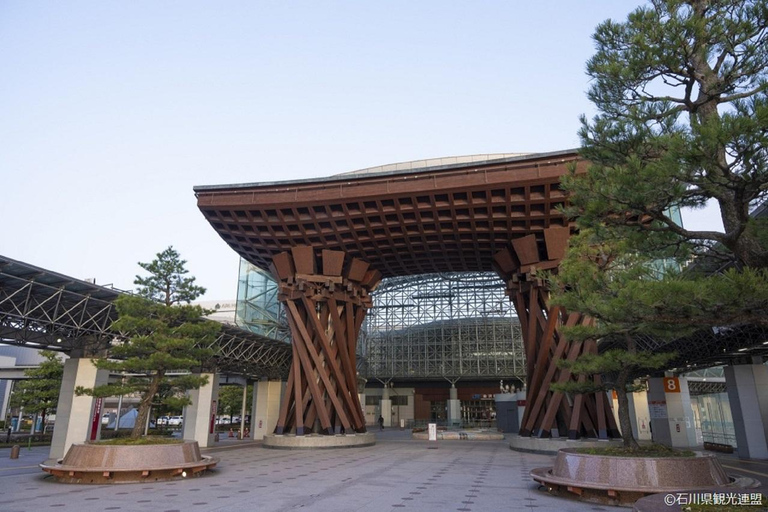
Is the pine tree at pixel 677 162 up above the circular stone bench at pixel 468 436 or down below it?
above

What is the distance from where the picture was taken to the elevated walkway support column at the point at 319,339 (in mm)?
24797

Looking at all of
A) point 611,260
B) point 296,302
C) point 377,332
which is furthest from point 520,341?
point 611,260

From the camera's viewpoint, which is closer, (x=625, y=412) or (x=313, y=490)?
(x=313, y=490)

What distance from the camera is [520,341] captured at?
176ft

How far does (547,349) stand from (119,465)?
17.3 m

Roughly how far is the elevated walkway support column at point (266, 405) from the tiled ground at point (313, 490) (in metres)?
16.1

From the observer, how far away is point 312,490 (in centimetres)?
1140

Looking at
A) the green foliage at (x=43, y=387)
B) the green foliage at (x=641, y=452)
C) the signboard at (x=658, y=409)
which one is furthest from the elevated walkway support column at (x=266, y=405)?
the green foliage at (x=641, y=452)

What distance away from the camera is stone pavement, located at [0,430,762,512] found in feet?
31.2

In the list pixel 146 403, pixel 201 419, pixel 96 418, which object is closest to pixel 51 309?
pixel 96 418

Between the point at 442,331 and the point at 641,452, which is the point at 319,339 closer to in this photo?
the point at 641,452

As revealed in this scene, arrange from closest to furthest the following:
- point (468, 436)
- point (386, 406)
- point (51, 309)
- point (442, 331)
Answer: point (51, 309)
point (468, 436)
point (442, 331)
point (386, 406)

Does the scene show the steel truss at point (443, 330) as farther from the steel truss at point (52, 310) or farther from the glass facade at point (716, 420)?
the steel truss at point (52, 310)

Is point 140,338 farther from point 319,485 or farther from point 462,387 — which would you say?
point 462,387
